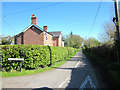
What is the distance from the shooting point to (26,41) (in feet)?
83.6

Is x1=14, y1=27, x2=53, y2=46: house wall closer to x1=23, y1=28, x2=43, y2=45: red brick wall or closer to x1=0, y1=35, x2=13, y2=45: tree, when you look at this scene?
x1=23, y1=28, x2=43, y2=45: red brick wall

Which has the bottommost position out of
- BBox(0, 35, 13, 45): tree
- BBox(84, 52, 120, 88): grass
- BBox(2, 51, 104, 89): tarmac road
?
BBox(2, 51, 104, 89): tarmac road

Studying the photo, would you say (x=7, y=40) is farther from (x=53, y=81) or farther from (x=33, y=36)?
(x=53, y=81)

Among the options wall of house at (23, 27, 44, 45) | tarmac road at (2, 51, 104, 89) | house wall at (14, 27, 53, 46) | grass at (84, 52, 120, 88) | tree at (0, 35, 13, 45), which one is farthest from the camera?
tree at (0, 35, 13, 45)

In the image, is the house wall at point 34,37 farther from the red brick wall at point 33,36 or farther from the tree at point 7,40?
the tree at point 7,40

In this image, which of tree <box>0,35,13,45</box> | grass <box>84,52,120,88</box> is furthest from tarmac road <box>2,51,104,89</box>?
tree <box>0,35,13,45</box>

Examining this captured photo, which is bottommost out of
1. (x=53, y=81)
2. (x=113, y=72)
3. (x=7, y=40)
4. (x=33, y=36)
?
(x=53, y=81)

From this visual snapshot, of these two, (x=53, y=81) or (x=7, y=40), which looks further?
(x=7, y=40)

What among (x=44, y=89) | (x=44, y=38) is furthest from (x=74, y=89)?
(x=44, y=38)

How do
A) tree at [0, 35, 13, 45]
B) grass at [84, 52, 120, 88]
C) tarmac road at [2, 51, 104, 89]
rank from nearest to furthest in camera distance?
1. grass at [84, 52, 120, 88]
2. tarmac road at [2, 51, 104, 89]
3. tree at [0, 35, 13, 45]

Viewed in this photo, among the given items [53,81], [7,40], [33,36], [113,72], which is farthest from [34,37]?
[113,72]

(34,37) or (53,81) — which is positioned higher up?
(34,37)

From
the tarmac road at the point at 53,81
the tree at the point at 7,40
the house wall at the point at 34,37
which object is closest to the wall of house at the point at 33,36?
the house wall at the point at 34,37

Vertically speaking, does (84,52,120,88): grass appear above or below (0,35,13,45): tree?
below
